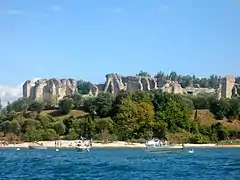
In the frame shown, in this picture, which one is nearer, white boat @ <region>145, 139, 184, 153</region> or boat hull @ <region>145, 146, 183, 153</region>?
boat hull @ <region>145, 146, 183, 153</region>

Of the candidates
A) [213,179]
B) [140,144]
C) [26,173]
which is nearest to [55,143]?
[140,144]

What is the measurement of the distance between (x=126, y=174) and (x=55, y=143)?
414ft

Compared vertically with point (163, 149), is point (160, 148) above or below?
above

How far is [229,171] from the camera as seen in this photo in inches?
3063

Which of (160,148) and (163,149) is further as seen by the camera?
(160,148)

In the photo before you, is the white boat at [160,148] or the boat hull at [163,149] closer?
the boat hull at [163,149]

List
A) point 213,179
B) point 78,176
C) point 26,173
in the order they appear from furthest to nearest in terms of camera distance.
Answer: point 26,173 < point 78,176 < point 213,179

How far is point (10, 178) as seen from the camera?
68.3 m

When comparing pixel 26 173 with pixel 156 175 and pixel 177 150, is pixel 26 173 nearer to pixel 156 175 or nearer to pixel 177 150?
pixel 156 175

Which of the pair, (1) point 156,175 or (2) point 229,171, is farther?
(2) point 229,171

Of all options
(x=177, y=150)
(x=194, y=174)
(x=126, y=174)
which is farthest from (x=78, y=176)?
(x=177, y=150)

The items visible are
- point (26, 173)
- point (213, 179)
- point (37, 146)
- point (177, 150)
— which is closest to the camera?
point (213, 179)

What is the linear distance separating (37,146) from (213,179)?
129 m

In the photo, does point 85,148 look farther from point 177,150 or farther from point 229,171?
point 229,171
